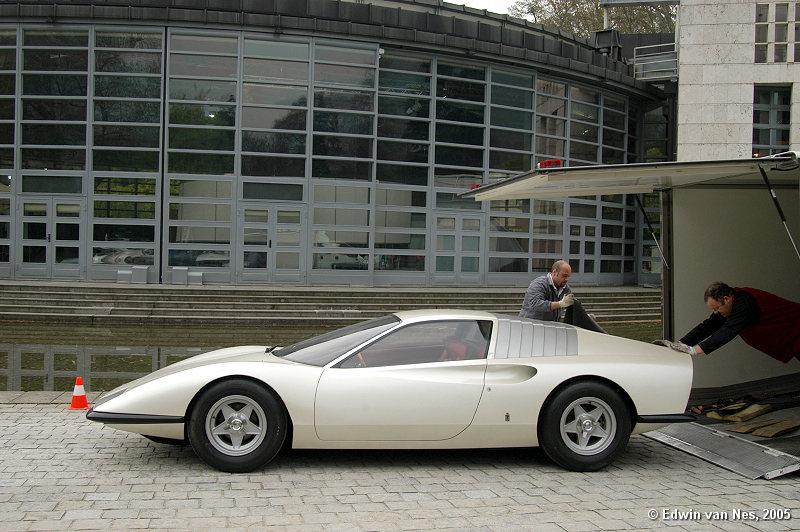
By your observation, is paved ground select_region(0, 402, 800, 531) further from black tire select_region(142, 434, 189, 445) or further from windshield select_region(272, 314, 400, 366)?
windshield select_region(272, 314, 400, 366)

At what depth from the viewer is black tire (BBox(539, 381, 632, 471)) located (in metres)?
5.93

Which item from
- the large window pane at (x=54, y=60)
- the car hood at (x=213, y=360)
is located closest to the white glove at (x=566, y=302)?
the car hood at (x=213, y=360)

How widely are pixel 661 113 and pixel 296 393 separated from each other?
977 inches

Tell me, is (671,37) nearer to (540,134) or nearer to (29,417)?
A: (540,134)

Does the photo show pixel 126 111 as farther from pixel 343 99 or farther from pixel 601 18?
pixel 601 18

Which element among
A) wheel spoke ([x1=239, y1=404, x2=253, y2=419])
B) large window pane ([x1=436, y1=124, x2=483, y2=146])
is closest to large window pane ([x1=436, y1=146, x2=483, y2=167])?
large window pane ([x1=436, y1=124, x2=483, y2=146])

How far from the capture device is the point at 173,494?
519cm

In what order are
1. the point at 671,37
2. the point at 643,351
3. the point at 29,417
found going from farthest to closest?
the point at 671,37 < the point at 29,417 < the point at 643,351

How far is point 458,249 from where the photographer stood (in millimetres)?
22516

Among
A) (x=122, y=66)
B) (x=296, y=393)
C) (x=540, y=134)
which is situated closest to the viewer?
(x=296, y=393)

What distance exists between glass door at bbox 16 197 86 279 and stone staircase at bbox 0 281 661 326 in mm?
1779

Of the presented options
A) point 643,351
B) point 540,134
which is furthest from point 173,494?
point 540,134

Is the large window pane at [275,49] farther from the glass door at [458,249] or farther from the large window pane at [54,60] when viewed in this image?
the glass door at [458,249]

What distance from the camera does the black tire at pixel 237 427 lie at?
5.68 meters
